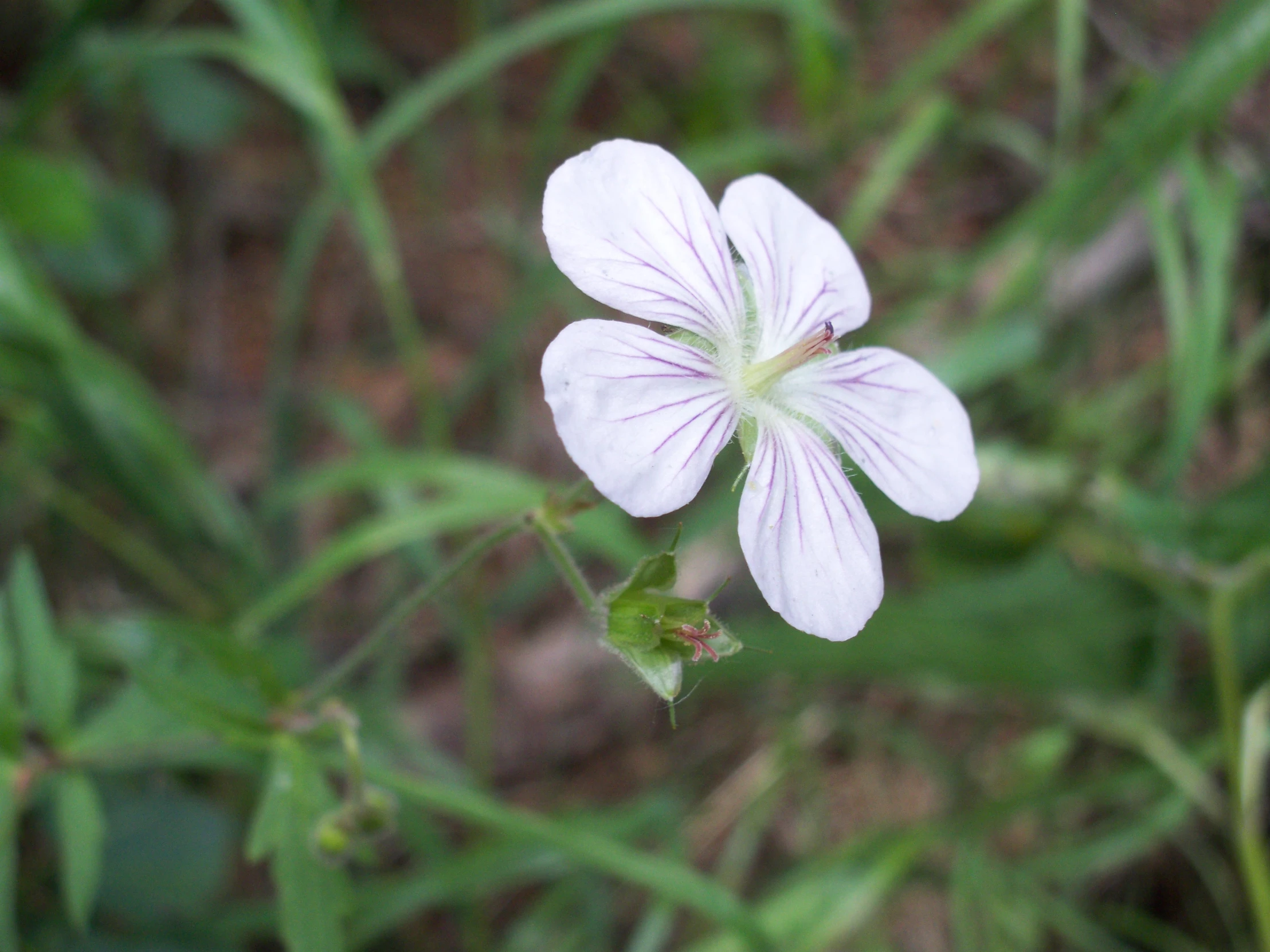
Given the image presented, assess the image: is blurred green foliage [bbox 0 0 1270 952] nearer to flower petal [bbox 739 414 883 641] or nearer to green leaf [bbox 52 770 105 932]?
green leaf [bbox 52 770 105 932]

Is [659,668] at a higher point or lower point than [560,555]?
lower

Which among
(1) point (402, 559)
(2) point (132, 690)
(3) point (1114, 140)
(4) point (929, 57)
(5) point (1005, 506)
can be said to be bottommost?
(2) point (132, 690)

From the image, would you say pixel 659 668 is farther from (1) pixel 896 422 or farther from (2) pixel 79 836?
(2) pixel 79 836

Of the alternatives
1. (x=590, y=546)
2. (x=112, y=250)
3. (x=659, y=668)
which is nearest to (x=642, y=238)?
(x=659, y=668)

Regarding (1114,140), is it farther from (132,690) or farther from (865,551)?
(132,690)

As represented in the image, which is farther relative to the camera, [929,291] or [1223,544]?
[929,291]

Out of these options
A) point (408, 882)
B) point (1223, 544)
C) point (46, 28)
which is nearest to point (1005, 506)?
point (1223, 544)
